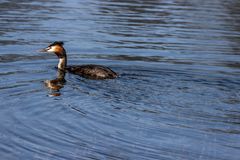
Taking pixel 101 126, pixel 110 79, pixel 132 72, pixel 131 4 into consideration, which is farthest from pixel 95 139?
pixel 131 4

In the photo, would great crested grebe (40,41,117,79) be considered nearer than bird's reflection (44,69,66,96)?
No

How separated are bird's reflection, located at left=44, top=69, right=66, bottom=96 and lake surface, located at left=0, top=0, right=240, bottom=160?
8cm

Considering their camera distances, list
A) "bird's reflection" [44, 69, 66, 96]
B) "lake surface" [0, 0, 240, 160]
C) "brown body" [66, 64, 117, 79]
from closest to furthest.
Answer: "lake surface" [0, 0, 240, 160] → "bird's reflection" [44, 69, 66, 96] → "brown body" [66, 64, 117, 79]

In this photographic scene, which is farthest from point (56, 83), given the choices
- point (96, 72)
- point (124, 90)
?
point (124, 90)

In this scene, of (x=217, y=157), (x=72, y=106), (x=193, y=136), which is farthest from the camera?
(x=72, y=106)

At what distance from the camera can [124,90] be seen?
14.2 m

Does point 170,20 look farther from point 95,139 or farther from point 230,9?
point 95,139

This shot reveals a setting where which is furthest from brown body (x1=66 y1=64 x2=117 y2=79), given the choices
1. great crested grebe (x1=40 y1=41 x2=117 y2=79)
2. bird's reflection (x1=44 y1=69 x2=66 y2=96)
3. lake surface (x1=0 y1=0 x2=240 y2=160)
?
bird's reflection (x1=44 y1=69 x2=66 y2=96)

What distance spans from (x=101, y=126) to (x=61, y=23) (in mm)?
12429

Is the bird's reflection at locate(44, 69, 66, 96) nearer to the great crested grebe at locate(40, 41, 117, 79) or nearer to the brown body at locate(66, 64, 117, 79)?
the great crested grebe at locate(40, 41, 117, 79)

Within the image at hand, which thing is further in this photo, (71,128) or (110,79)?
(110,79)

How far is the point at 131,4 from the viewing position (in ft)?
96.5

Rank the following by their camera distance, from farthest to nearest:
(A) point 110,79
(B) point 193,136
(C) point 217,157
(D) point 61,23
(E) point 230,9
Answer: (E) point 230,9 → (D) point 61,23 → (A) point 110,79 → (B) point 193,136 → (C) point 217,157

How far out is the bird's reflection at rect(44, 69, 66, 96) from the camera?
14.2 metres
